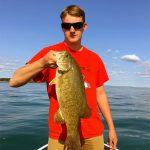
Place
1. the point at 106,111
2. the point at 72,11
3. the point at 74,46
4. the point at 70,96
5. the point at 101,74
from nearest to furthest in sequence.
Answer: the point at 70,96 → the point at 72,11 → the point at 74,46 → the point at 101,74 → the point at 106,111

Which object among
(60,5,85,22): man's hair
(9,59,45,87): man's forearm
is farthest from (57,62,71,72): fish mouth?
(60,5,85,22): man's hair

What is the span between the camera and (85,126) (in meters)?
5.12

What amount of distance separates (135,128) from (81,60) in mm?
11668

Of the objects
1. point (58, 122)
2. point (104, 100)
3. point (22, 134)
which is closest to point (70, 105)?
point (58, 122)

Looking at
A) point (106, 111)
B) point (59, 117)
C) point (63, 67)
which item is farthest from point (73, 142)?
point (106, 111)

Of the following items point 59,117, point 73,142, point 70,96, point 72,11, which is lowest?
point 73,142

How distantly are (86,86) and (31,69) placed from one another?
1.06 m

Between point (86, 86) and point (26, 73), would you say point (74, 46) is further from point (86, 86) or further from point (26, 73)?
point (26, 73)

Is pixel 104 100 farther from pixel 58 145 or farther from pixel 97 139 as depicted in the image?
pixel 58 145

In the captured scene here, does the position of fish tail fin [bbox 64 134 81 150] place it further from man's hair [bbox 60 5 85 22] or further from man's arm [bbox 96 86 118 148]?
man's hair [bbox 60 5 85 22]

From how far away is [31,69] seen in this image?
4621 millimetres

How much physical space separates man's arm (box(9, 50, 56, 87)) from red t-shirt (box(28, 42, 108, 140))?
0.37 meters

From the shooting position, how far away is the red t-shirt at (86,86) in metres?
5.02

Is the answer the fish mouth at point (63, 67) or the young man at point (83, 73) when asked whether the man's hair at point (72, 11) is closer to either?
the young man at point (83, 73)
